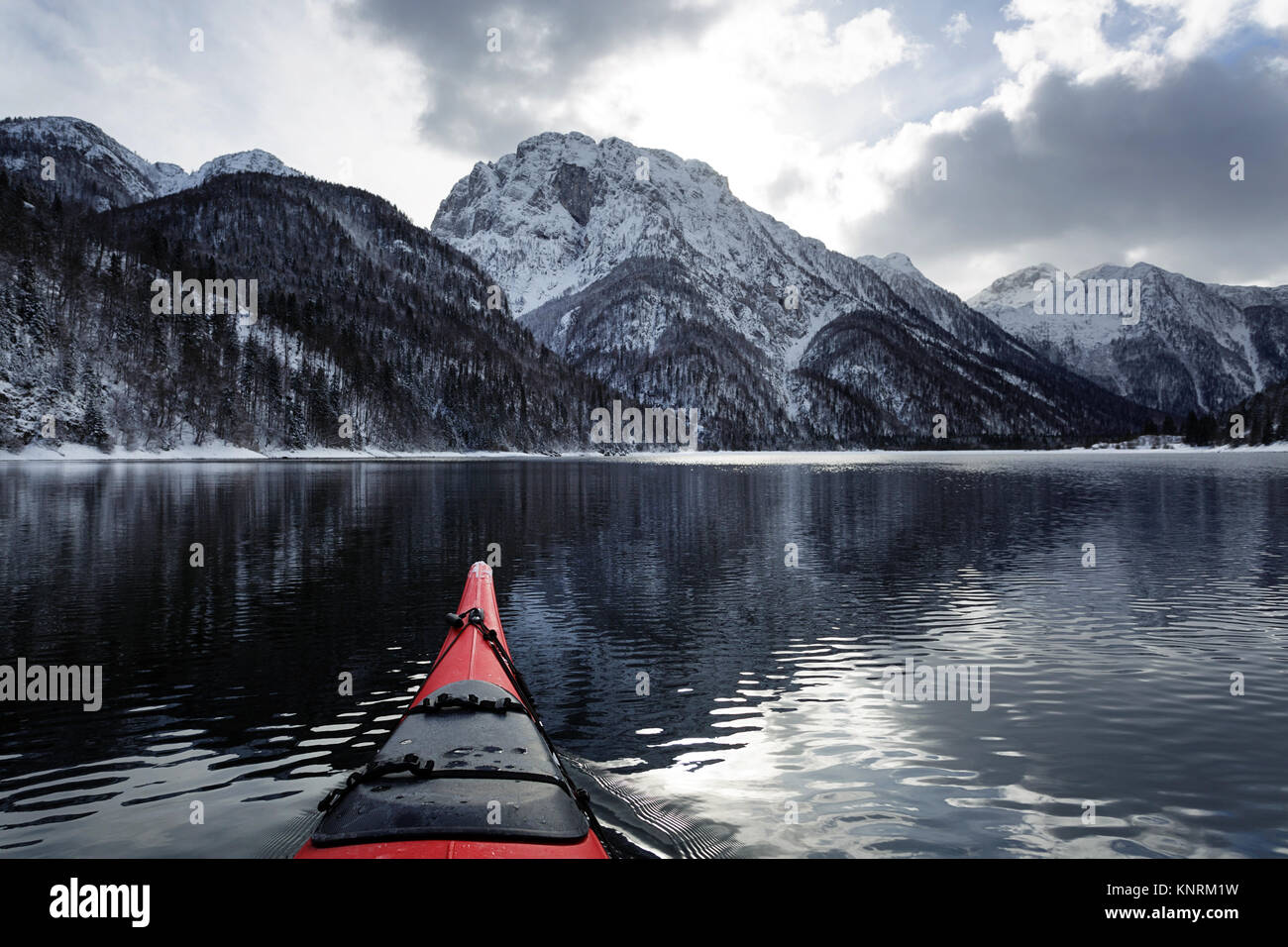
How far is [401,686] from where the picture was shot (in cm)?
1645

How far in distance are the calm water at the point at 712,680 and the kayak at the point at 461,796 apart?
213cm

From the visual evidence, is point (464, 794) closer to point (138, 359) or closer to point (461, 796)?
point (461, 796)

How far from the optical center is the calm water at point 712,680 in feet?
34.0

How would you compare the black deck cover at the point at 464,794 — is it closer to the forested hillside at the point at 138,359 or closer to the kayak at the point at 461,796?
the kayak at the point at 461,796

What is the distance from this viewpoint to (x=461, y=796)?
770cm

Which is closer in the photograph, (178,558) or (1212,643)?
(1212,643)

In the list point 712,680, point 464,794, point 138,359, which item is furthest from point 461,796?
point 138,359

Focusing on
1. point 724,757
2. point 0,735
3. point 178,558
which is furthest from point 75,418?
point 724,757

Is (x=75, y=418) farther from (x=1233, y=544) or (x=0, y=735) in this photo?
(x=1233, y=544)

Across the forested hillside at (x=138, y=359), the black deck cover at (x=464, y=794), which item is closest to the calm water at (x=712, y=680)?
the black deck cover at (x=464, y=794)

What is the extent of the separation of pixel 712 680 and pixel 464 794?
420 inches

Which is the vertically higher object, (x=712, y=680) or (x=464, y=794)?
(x=464, y=794)
